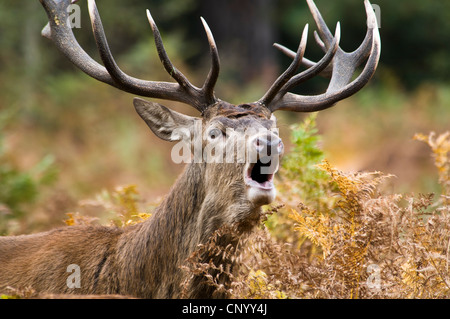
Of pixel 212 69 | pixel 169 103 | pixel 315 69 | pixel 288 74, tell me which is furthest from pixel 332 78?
pixel 169 103

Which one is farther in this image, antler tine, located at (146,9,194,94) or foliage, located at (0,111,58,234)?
foliage, located at (0,111,58,234)

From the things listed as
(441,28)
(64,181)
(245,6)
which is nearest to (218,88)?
(245,6)

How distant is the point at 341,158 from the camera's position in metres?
13.8

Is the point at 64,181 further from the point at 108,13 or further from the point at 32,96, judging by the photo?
the point at 108,13

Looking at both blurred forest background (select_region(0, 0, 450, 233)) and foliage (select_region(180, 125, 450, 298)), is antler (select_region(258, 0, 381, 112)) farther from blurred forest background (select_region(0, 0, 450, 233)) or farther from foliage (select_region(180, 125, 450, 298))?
blurred forest background (select_region(0, 0, 450, 233))

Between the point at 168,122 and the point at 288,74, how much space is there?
102cm

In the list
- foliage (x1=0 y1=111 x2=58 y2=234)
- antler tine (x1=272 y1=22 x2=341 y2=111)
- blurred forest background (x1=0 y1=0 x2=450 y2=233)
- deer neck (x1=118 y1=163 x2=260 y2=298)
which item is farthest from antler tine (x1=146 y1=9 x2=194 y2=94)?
foliage (x1=0 y1=111 x2=58 y2=234)

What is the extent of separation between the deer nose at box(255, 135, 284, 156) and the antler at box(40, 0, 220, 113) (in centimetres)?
74

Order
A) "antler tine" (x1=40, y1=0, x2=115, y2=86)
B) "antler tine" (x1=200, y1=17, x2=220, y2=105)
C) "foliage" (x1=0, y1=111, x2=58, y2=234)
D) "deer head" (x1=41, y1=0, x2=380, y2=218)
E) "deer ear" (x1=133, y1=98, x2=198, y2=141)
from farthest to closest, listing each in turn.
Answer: "foliage" (x1=0, y1=111, x2=58, y2=234) < "antler tine" (x1=40, y1=0, x2=115, y2=86) < "deer ear" (x1=133, y1=98, x2=198, y2=141) < "antler tine" (x1=200, y1=17, x2=220, y2=105) < "deer head" (x1=41, y1=0, x2=380, y2=218)

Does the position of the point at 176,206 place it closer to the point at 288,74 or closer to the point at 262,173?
the point at 262,173

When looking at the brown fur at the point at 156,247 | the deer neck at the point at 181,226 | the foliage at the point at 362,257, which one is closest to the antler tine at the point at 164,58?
the brown fur at the point at 156,247

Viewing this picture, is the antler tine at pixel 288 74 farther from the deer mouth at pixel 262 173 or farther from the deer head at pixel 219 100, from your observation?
the deer mouth at pixel 262 173

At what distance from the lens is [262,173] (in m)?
4.58

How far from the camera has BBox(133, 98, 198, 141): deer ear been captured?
5129 mm
